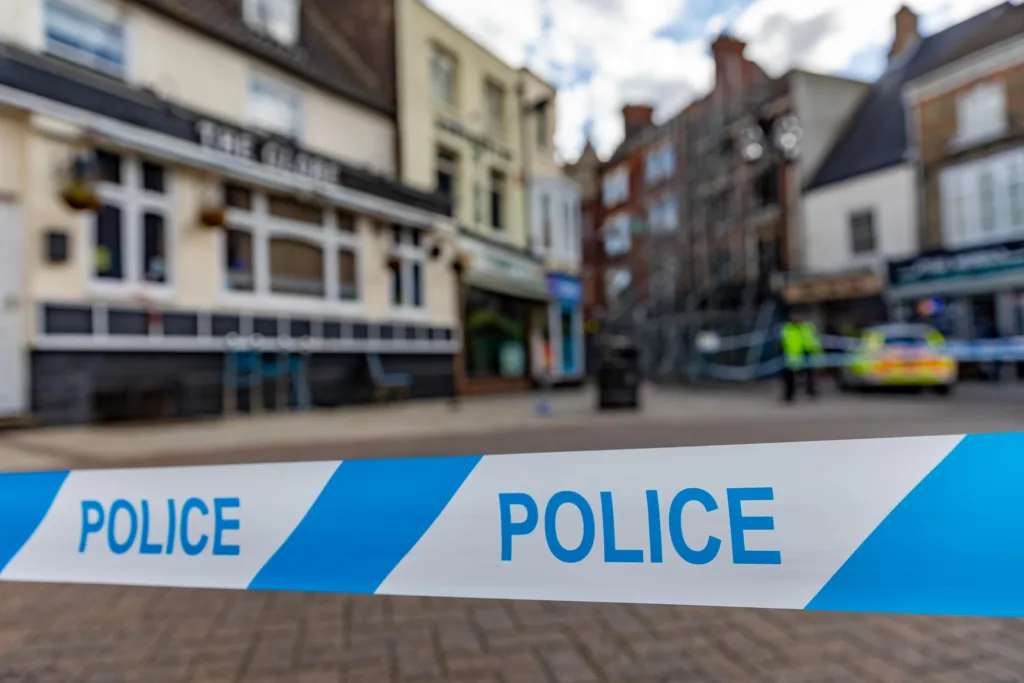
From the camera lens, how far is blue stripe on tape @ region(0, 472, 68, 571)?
133 centimetres

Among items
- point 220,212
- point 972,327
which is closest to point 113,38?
point 220,212

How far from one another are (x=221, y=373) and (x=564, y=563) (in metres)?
9.35

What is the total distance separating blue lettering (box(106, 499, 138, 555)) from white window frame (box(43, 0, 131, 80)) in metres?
8.90

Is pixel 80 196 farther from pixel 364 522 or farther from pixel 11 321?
pixel 364 522

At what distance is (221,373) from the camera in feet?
30.6

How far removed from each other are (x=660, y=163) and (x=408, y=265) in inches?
233

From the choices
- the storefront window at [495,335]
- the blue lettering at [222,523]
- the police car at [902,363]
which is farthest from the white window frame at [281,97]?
the police car at [902,363]

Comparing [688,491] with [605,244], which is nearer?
[688,491]

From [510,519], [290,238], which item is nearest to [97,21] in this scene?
[290,238]

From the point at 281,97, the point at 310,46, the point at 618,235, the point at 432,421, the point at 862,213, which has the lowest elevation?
the point at 432,421

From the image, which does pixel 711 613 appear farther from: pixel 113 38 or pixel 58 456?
pixel 113 38

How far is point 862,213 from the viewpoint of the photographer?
20.5m

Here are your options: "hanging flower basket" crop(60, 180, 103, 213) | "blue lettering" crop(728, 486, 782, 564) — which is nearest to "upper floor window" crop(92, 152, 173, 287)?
"hanging flower basket" crop(60, 180, 103, 213)

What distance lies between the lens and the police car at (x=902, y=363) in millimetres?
11914
